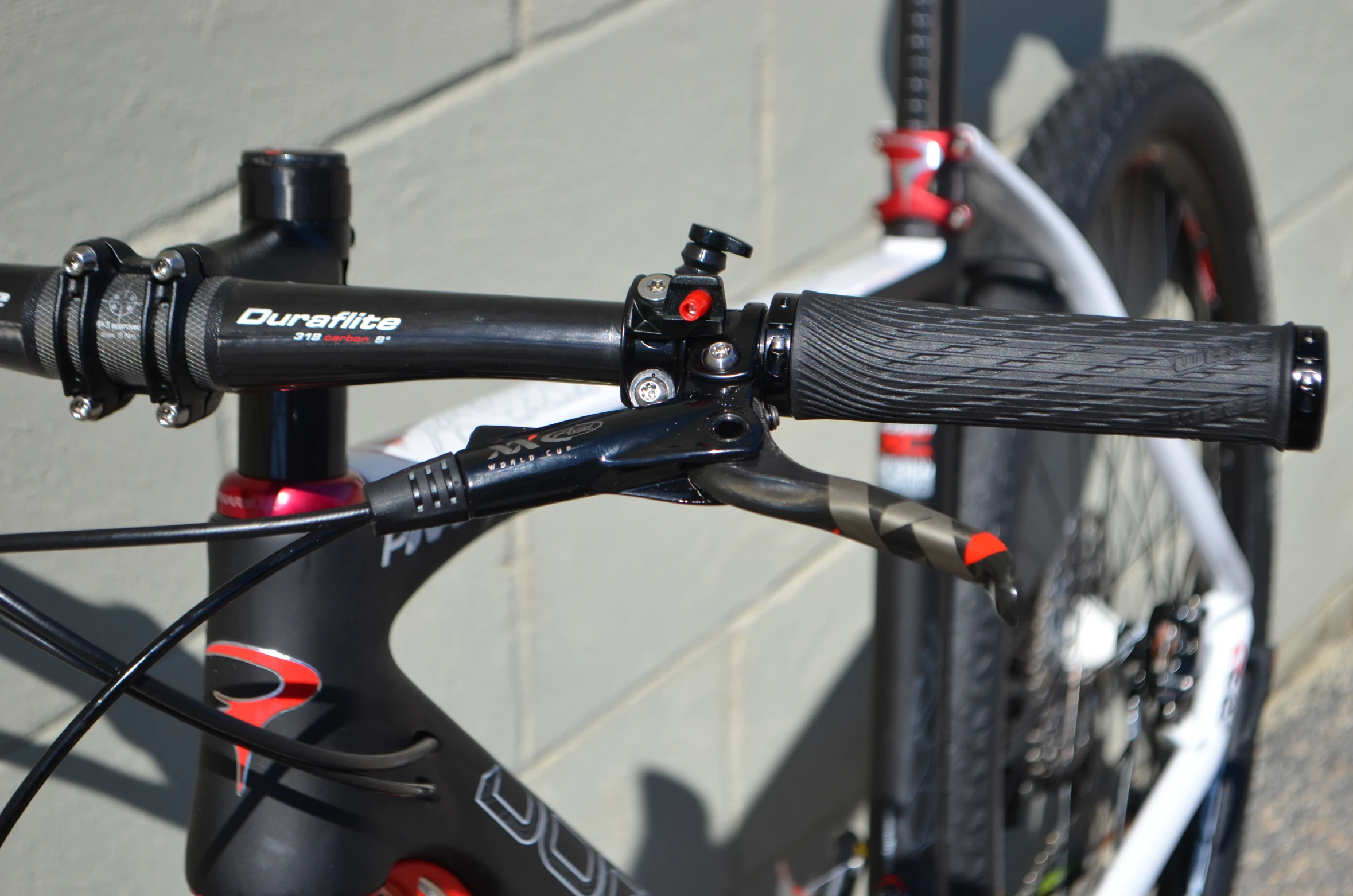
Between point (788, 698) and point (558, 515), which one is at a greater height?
point (558, 515)

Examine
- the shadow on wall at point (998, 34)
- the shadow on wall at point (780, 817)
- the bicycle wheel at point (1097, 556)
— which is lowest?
the shadow on wall at point (780, 817)

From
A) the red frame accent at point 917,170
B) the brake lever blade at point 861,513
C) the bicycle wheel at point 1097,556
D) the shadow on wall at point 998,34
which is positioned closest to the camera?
the brake lever blade at point 861,513

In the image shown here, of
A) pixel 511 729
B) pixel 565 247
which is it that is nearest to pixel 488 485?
A: pixel 565 247

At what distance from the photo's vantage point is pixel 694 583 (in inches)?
51.8

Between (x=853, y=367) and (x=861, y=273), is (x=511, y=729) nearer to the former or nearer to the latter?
(x=861, y=273)

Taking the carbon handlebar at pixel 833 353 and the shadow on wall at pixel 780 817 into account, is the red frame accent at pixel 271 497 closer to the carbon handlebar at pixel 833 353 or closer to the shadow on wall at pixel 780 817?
the carbon handlebar at pixel 833 353

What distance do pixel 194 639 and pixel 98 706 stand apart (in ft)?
1.57

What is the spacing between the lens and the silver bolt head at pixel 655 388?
0.43 meters

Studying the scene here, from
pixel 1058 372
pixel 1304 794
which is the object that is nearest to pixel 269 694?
pixel 1058 372

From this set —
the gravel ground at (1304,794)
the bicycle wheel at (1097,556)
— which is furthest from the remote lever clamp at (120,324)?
the gravel ground at (1304,794)

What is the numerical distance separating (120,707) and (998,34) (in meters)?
1.17

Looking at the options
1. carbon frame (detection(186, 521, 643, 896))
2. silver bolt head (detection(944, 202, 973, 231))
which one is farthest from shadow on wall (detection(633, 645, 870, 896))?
carbon frame (detection(186, 521, 643, 896))

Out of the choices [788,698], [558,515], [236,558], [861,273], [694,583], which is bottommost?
[788,698]

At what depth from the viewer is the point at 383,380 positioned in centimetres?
45
